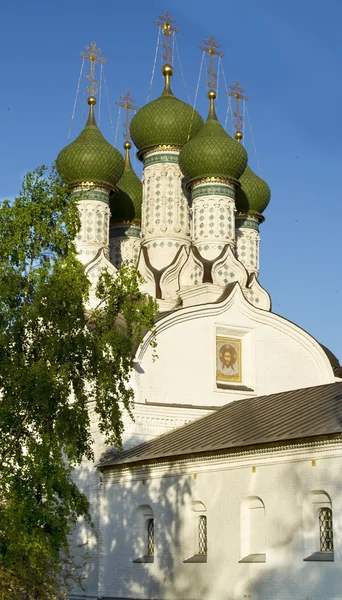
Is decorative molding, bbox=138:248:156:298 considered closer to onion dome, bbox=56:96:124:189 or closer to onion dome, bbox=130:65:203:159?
onion dome, bbox=56:96:124:189

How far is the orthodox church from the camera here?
Result: 34.0ft

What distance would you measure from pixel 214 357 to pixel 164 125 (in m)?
5.91

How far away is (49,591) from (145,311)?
2.87m

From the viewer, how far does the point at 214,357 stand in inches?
613

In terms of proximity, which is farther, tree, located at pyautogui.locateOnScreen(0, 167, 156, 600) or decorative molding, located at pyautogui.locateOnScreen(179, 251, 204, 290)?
decorative molding, located at pyautogui.locateOnScreen(179, 251, 204, 290)

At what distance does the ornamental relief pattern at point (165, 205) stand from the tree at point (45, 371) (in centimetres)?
892

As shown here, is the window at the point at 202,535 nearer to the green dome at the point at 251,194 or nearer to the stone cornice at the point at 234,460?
the stone cornice at the point at 234,460

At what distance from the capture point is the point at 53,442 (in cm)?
857

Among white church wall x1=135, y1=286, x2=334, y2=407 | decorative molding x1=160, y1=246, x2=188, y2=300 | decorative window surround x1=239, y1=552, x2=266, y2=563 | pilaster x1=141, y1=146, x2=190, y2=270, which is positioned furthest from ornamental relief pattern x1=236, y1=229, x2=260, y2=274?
decorative window surround x1=239, y1=552, x2=266, y2=563

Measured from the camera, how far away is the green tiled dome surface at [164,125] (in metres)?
19.1

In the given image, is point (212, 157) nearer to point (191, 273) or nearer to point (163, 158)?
point (163, 158)

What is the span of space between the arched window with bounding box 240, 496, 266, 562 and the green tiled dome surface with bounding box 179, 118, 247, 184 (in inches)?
323

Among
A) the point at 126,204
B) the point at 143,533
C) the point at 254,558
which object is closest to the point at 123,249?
the point at 126,204

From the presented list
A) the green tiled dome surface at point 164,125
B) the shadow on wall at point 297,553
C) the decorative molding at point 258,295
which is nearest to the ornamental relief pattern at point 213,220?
the decorative molding at point 258,295
